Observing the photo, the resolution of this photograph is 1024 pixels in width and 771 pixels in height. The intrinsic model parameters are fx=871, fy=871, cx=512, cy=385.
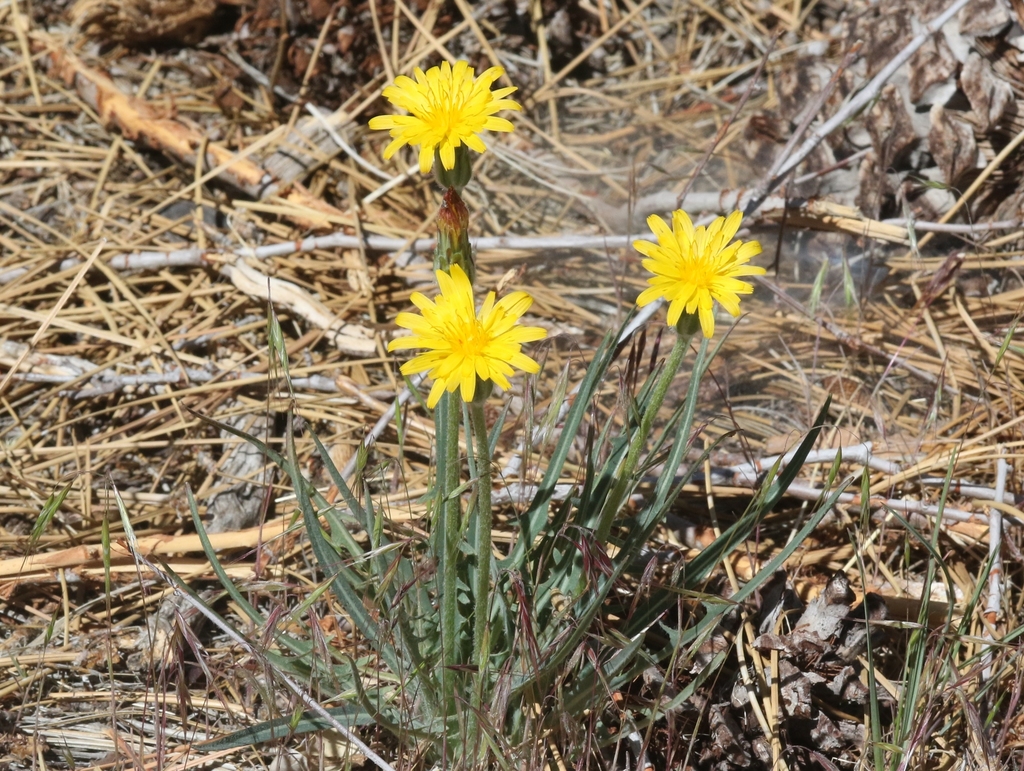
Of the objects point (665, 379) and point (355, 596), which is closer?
point (665, 379)

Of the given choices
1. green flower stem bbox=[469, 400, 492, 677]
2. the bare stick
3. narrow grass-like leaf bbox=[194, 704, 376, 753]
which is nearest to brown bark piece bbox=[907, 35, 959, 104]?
the bare stick

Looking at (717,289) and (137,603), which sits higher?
(717,289)

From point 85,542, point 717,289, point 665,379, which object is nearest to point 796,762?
point 665,379

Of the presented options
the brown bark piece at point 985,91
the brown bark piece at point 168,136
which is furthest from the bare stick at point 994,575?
the brown bark piece at point 168,136

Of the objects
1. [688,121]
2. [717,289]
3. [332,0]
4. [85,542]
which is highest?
[332,0]

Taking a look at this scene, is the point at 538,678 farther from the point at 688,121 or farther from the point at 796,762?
the point at 688,121

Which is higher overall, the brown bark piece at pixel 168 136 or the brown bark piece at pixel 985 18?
the brown bark piece at pixel 985 18

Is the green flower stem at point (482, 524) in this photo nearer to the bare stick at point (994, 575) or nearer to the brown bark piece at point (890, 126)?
the bare stick at point (994, 575)
